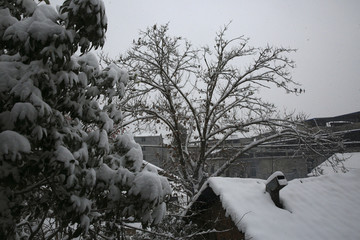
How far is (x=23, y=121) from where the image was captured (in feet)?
6.81

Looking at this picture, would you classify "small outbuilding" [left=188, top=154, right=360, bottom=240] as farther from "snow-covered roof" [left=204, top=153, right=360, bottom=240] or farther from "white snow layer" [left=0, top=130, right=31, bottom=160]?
"white snow layer" [left=0, top=130, right=31, bottom=160]

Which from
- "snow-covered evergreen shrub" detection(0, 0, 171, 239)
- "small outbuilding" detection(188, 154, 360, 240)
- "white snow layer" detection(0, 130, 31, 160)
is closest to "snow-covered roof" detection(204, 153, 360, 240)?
"small outbuilding" detection(188, 154, 360, 240)

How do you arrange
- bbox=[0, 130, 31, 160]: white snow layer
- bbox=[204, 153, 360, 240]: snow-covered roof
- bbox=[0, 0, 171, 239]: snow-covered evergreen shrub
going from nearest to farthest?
bbox=[0, 130, 31, 160]: white snow layer, bbox=[0, 0, 171, 239]: snow-covered evergreen shrub, bbox=[204, 153, 360, 240]: snow-covered roof

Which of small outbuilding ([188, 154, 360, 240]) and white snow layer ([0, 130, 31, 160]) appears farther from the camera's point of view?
small outbuilding ([188, 154, 360, 240])

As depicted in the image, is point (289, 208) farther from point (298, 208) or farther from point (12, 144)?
point (12, 144)

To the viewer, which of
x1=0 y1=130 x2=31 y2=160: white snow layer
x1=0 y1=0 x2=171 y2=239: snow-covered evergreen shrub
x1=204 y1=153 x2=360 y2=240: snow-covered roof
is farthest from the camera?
x1=204 y1=153 x2=360 y2=240: snow-covered roof

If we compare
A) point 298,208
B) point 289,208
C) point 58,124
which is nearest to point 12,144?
point 58,124

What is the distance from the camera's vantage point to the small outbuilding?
5.34 m

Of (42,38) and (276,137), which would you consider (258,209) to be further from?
(276,137)

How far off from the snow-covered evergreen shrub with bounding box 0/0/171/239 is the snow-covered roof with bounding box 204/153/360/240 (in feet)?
11.1

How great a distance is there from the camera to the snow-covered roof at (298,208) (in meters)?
5.32

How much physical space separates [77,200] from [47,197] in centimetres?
74

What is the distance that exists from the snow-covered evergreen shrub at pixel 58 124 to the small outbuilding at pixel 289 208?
3.02 m

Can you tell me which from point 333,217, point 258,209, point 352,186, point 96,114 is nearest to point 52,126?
point 96,114
